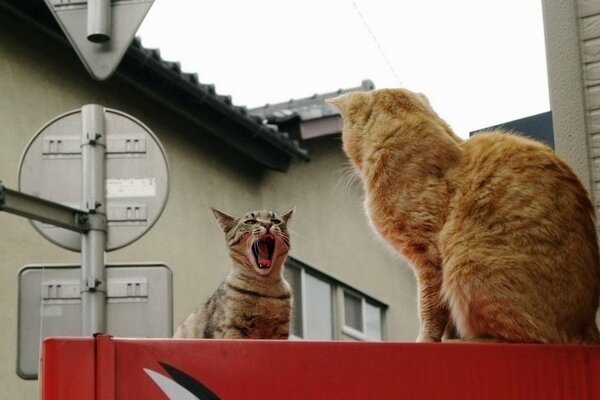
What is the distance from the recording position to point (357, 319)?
44.3ft

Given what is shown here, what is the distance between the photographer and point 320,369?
9.84 feet

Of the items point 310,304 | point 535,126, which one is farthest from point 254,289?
point 310,304

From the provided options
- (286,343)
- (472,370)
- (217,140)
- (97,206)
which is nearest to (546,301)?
(472,370)

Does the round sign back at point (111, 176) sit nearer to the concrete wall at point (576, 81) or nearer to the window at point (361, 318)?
the concrete wall at point (576, 81)

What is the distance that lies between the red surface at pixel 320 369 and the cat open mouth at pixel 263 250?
57.0 inches

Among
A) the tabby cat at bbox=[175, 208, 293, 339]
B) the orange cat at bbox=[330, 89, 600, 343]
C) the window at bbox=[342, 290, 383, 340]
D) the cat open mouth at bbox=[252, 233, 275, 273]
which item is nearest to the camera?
the orange cat at bbox=[330, 89, 600, 343]

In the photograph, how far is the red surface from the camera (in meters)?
2.81

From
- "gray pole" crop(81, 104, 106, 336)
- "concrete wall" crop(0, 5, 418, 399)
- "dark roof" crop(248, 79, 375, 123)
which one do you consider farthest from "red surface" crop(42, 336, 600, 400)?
"dark roof" crop(248, 79, 375, 123)

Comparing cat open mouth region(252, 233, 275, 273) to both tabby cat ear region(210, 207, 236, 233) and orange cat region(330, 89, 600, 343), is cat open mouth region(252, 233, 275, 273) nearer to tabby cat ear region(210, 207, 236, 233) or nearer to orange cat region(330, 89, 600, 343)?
tabby cat ear region(210, 207, 236, 233)

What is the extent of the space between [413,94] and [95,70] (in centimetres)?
132

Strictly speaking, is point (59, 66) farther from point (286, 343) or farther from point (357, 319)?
point (286, 343)

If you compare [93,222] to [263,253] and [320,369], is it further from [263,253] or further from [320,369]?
[320,369]

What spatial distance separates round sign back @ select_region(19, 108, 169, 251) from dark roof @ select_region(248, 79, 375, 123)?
22.9 feet

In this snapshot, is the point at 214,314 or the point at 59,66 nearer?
the point at 214,314
